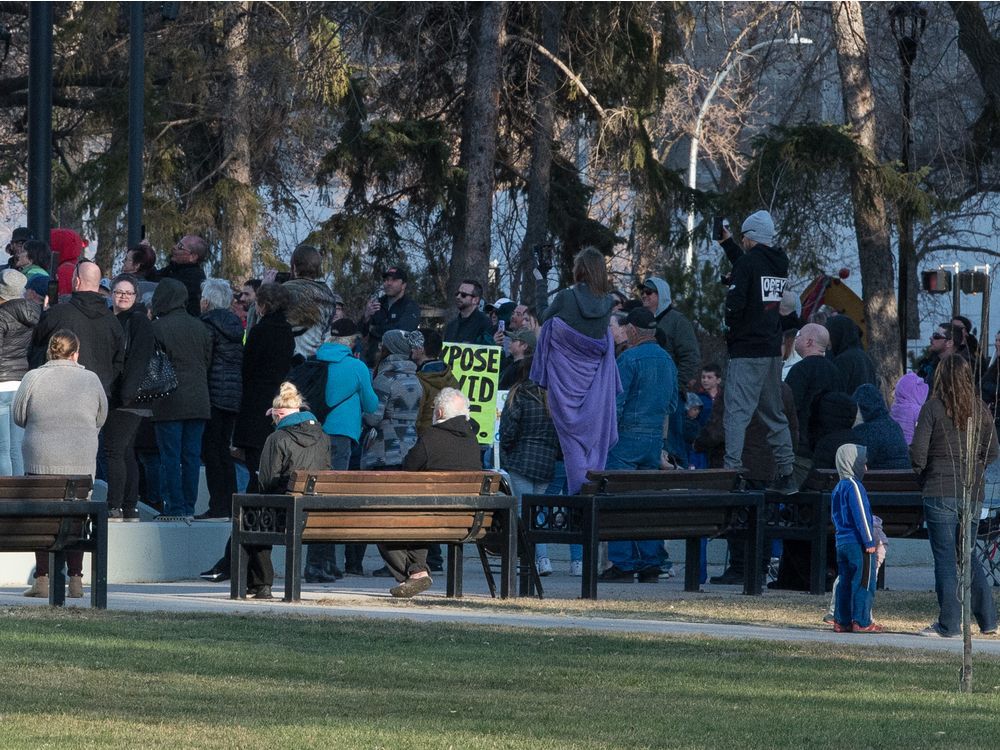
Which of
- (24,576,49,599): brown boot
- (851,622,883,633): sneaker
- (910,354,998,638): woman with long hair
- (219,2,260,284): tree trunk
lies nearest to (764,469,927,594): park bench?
(910,354,998,638): woman with long hair

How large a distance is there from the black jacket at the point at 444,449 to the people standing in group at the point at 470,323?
11.9 ft

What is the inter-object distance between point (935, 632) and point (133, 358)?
6042 mm

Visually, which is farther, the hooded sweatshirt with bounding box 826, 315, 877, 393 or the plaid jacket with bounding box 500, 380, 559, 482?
the hooded sweatshirt with bounding box 826, 315, 877, 393

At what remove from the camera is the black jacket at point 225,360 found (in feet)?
50.0

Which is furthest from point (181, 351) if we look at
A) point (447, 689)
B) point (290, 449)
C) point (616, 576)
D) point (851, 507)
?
point (447, 689)

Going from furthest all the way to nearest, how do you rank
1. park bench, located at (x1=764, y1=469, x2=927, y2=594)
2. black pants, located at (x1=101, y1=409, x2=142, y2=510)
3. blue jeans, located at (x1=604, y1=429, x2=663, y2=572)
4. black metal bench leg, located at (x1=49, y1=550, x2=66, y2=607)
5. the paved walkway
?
1. blue jeans, located at (x1=604, y1=429, x2=663, y2=572)
2. black pants, located at (x1=101, y1=409, x2=142, y2=510)
3. park bench, located at (x1=764, y1=469, x2=927, y2=594)
4. black metal bench leg, located at (x1=49, y1=550, x2=66, y2=607)
5. the paved walkway

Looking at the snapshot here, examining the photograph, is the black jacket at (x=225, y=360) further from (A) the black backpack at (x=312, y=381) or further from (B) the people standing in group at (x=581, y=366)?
(B) the people standing in group at (x=581, y=366)

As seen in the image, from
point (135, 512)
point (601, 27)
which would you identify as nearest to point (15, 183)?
point (601, 27)

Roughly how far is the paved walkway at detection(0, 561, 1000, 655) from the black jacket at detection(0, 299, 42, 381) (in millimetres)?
1565

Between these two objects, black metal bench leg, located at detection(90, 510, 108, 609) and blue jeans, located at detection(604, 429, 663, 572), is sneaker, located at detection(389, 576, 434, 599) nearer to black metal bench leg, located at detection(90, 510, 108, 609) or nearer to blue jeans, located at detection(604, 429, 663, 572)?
black metal bench leg, located at detection(90, 510, 108, 609)

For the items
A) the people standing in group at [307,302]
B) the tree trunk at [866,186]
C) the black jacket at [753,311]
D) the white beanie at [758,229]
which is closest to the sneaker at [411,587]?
the people standing in group at [307,302]

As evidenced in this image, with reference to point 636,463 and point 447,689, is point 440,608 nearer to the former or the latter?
point 636,463

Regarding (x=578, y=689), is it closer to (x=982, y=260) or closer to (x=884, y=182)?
(x=884, y=182)

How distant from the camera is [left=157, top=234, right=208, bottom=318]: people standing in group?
1588cm
